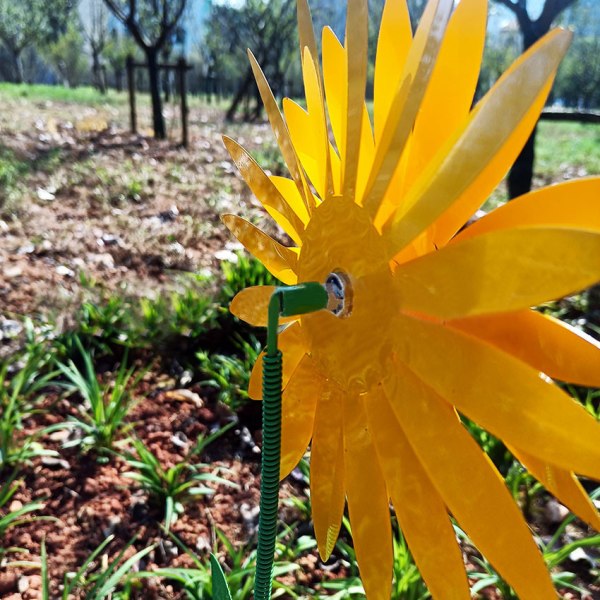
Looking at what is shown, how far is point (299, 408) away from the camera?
1.79 ft

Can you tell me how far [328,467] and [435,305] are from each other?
0.22 meters

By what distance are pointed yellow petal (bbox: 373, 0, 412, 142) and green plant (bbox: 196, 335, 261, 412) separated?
1.33 m

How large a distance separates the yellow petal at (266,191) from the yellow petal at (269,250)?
0.02 m

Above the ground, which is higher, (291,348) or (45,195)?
(291,348)

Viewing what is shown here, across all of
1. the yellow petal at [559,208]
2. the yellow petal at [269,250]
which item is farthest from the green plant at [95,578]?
the yellow petal at [559,208]

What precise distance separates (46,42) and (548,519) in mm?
32942

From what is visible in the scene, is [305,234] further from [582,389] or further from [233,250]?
[233,250]

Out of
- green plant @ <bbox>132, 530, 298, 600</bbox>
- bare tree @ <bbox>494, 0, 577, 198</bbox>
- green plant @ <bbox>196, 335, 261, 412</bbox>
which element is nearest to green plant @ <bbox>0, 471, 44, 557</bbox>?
green plant @ <bbox>132, 530, 298, 600</bbox>

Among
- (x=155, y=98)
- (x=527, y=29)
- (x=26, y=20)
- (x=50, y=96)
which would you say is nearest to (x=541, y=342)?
(x=527, y=29)

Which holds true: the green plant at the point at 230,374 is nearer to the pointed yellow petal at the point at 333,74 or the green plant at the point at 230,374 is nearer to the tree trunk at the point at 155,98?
the pointed yellow petal at the point at 333,74

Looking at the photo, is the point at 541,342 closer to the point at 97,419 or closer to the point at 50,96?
the point at 97,419

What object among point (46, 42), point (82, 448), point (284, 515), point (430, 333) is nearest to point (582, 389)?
point (284, 515)

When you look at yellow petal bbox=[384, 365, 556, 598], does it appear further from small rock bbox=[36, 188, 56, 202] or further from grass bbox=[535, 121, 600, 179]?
grass bbox=[535, 121, 600, 179]

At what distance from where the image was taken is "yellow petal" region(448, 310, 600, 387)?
1.37 ft
